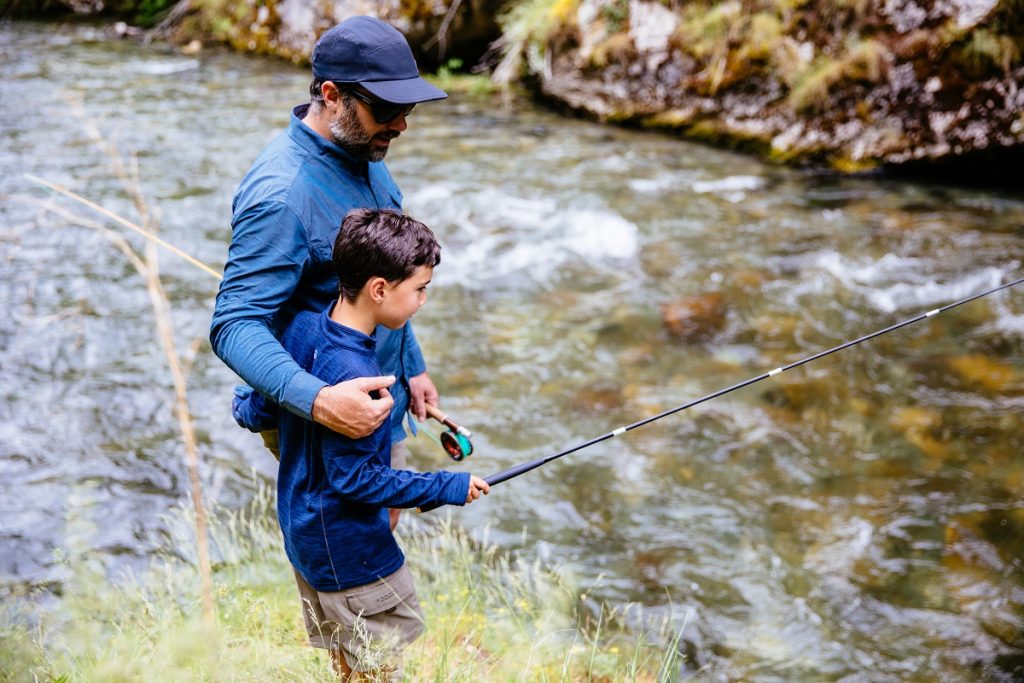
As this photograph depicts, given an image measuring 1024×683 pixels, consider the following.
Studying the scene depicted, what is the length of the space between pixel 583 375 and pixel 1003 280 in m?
3.42

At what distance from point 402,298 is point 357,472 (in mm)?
A: 463

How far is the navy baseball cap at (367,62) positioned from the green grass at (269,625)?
143 centimetres

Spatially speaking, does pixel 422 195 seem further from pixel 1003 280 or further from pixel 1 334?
pixel 1003 280

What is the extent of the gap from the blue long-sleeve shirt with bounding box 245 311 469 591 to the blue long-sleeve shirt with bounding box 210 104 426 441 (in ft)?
0.33

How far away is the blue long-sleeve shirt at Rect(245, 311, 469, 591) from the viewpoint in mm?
2186

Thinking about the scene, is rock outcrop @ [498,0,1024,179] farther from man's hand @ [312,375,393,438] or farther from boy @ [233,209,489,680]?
man's hand @ [312,375,393,438]

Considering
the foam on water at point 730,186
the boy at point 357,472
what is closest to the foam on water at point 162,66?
the foam on water at point 730,186

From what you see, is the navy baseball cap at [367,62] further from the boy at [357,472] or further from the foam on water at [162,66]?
the foam on water at [162,66]

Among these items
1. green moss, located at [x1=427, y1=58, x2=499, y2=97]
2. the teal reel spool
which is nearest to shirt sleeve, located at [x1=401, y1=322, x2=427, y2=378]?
the teal reel spool

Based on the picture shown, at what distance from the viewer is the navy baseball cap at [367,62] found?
2311 millimetres

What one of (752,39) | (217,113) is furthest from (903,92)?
(217,113)

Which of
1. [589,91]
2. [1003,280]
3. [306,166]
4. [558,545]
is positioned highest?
[306,166]

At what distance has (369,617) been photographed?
2453 mm

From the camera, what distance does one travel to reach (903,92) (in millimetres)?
8539
